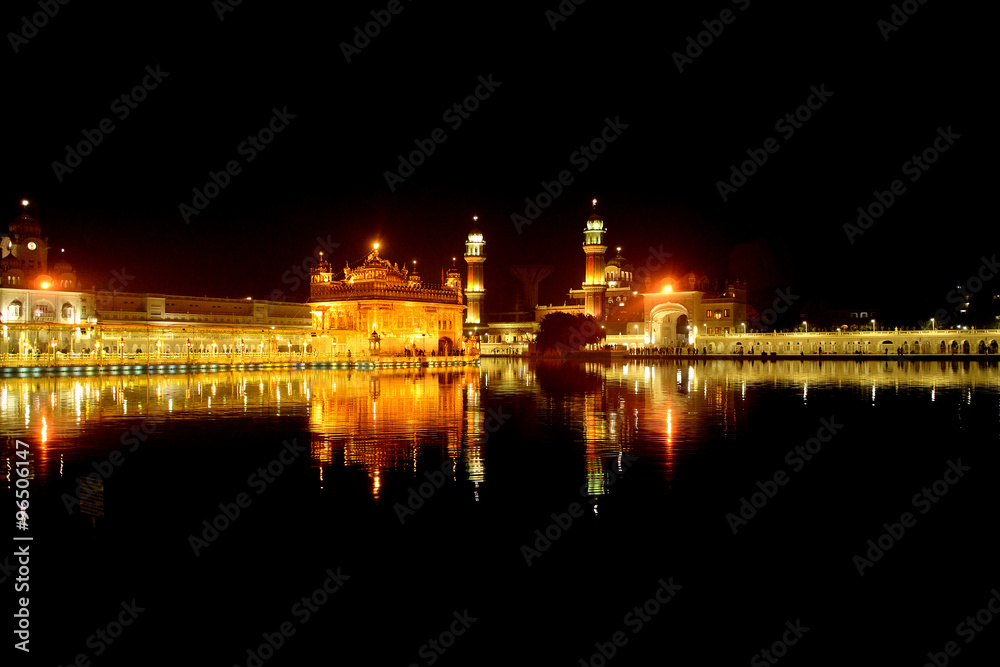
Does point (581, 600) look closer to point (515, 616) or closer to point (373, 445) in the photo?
point (515, 616)

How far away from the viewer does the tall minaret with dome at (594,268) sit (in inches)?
3593

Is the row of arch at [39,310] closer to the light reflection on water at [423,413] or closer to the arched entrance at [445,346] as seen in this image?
the light reflection on water at [423,413]

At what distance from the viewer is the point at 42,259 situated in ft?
164

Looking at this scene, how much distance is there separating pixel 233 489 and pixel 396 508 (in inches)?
85.8

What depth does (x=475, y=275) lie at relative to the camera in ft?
320

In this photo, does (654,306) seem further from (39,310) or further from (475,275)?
(39,310)

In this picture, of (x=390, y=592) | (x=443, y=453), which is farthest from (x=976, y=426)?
(x=390, y=592)

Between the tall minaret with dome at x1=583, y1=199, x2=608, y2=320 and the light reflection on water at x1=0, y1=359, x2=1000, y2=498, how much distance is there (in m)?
62.2

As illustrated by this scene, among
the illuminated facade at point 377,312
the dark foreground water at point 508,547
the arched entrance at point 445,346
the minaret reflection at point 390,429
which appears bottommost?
→ the dark foreground water at point 508,547

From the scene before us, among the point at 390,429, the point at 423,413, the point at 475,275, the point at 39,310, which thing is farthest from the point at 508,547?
the point at 475,275

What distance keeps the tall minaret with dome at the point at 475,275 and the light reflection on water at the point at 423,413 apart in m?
67.8

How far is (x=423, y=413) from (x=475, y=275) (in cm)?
8126

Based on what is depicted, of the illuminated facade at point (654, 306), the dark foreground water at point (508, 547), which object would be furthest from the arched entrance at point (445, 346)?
the dark foreground water at point (508, 547)

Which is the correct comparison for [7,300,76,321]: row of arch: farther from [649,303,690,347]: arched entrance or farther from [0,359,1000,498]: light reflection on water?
[649,303,690,347]: arched entrance
